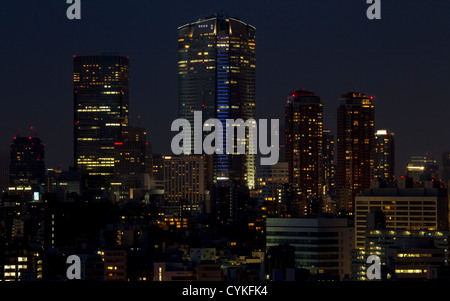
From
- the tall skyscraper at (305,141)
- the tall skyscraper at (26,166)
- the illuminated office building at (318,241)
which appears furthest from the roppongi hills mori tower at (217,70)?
the illuminated office building at (318,241)

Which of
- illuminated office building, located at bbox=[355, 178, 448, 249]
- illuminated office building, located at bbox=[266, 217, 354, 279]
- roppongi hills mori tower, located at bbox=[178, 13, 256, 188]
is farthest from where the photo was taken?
roppongi hills mori tower, located at bbox=[178, 13, 256, 188]

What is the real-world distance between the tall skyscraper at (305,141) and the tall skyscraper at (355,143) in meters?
2.07

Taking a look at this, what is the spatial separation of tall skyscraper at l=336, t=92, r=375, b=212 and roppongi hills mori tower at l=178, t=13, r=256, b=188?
1156 cm

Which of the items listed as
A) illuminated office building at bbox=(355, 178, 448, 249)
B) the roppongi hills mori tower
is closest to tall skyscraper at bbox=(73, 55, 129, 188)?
the roppongi hills mori tower

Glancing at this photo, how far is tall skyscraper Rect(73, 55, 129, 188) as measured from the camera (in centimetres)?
9675

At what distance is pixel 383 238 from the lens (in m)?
42.1

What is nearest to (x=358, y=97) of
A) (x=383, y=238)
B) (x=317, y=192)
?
(x=317, y=192)

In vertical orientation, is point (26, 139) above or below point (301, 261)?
above

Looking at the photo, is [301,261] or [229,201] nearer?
[301,261]

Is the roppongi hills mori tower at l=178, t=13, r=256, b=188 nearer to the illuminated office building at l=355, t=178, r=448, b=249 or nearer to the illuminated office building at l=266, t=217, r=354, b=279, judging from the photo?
the illuminated office building at l=355, t=178, r=448, b=249

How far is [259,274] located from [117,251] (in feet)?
20.5

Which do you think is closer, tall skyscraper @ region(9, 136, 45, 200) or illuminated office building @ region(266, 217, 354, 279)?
illuminated office building @ region(266, 217, 354, 279)

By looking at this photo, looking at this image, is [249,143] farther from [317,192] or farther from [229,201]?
[229,201]

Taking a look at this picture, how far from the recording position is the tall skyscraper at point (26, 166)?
7650 cm
